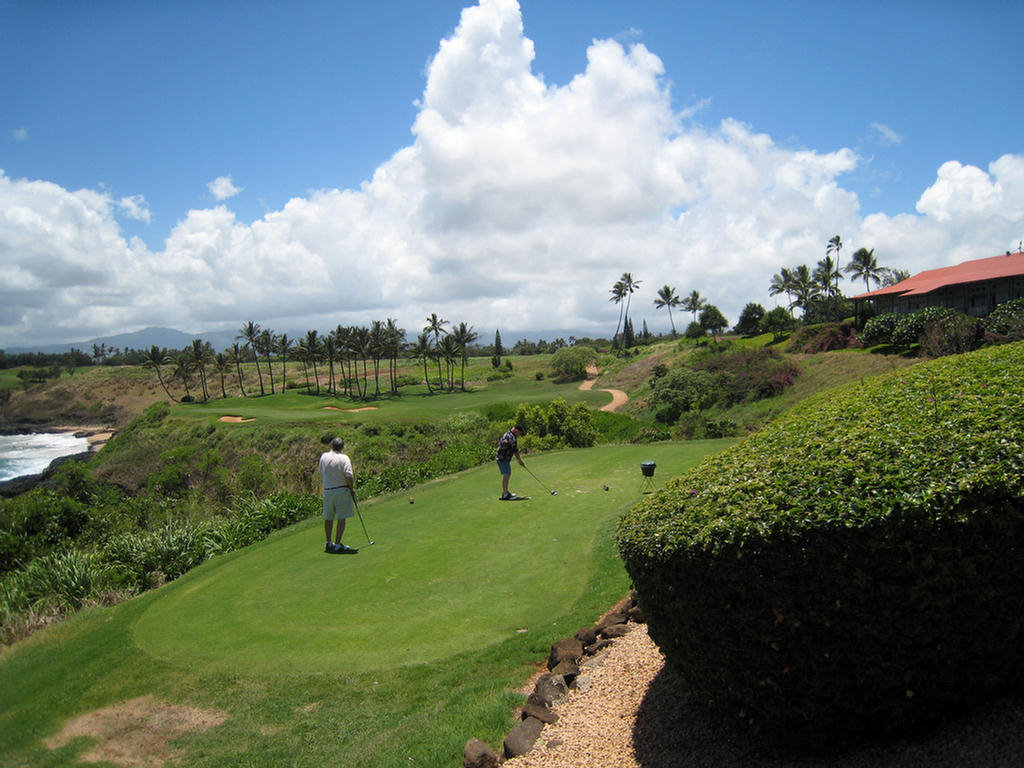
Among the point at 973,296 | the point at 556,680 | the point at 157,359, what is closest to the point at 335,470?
the point at 556,680

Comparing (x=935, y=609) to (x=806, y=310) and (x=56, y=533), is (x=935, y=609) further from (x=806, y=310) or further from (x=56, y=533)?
(x=806, y=310)

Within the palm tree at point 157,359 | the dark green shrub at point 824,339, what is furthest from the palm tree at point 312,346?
the dark green shrub at point 824,339

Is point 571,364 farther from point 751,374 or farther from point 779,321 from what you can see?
point 751,374

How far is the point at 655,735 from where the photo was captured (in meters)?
4.93

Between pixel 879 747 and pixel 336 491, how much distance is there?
31.4 ft

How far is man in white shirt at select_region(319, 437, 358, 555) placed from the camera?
Result: 1131 centimetres

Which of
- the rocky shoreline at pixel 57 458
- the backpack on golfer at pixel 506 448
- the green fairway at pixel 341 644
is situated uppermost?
the backpack on golfer at pixel 506 448

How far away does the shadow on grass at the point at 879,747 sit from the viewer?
12.0ft

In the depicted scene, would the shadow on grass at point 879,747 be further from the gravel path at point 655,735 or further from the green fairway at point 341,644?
the green fairway at point 341,644

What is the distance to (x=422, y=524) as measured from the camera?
1261 centimetres

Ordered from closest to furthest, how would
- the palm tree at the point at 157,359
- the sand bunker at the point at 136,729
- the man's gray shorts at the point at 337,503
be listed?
the sand bunker at the point at 136,729 < the man's gray shorts at the point at 337,503 < the palm tree at the point at 157,359

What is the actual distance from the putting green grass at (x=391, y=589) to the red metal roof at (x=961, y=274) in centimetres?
4561

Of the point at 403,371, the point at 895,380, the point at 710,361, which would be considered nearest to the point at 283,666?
the point at 895,380

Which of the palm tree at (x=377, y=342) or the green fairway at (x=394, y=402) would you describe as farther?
the palm tree at (x=377, y=342)
